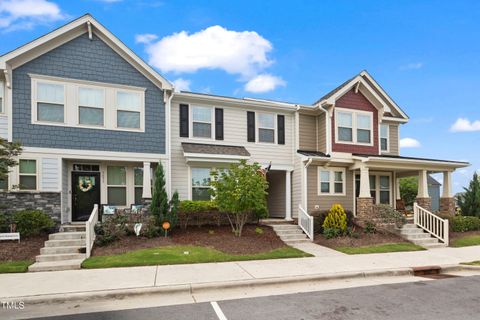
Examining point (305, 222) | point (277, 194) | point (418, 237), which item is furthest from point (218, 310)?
point (277, 194)

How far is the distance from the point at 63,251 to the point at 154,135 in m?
5.32

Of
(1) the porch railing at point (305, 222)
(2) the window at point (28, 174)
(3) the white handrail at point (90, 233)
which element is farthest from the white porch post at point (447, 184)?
(2) the window at point (28, 174)

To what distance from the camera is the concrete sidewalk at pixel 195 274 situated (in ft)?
22.6

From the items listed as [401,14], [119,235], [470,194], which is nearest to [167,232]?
[119,235]

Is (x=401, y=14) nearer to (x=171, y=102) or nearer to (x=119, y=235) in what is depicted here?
(x=171, y=102)

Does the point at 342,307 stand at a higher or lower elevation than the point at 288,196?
lower

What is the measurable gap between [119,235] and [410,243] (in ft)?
35.4

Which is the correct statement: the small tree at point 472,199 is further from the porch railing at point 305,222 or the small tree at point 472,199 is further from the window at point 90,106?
the window at point 90,106

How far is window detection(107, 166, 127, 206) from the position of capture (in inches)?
535

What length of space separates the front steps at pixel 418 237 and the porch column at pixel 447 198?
10.5 feet

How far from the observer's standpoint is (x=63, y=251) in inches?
400

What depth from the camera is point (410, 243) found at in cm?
1330

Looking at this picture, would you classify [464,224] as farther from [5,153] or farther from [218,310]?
[5,153]

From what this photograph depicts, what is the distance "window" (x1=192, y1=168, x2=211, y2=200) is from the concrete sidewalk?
569 centimetres
